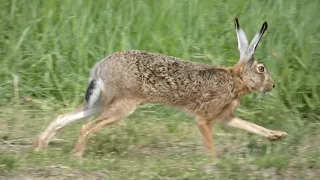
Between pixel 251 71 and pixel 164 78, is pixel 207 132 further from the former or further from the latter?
pixel 251 71

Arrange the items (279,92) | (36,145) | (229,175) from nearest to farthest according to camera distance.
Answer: (229,175), (36,145), (279,92)

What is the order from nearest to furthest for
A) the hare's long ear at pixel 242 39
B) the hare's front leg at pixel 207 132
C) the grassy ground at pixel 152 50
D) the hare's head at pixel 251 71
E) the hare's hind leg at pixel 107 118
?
1. the hare's hind leg at pixel 107 118
2. the hare's front leg at pixel 207 132
3. the grassy ground at pixel 152 50
4. the hare's long ear at pixel 242 39
5. the hare's head at pixel 251 71

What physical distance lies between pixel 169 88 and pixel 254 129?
913mm

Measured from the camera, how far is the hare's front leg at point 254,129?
721 cm

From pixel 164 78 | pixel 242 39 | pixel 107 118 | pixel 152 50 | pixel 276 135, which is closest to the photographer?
Result: pixel 107 118

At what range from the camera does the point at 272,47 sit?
28.3 ft

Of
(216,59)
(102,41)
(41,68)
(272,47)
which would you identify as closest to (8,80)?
(41,68)

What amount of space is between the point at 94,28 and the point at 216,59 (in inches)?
54.8

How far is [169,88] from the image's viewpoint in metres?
7.05

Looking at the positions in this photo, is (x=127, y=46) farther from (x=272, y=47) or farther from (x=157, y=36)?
(x=272, y=47)

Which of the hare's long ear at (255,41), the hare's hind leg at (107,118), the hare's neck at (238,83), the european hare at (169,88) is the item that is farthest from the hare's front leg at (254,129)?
the hare's hind leg at (107,118)

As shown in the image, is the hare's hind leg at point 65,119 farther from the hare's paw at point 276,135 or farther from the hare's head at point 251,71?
the hare's paw at point 276,135

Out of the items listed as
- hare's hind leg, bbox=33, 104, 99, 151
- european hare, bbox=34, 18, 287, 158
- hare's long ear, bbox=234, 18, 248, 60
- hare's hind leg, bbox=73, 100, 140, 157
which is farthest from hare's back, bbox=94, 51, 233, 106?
hare's hind leg, bbox=33, 104, 99, 151

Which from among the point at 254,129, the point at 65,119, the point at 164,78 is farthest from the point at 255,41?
the point at 65,119
